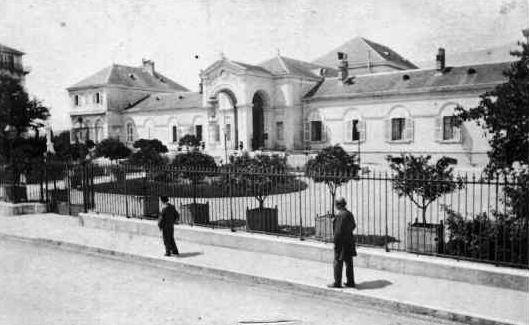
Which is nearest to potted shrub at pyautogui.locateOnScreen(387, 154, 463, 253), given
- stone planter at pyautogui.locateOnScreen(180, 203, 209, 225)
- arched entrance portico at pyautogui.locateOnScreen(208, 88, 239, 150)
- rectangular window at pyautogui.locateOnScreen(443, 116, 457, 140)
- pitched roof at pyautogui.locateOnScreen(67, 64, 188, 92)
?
stone planter at pyautogui.locateOnScreen(180, 203, 209, 225)

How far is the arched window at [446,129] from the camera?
89.7 feet

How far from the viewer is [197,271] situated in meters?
8.59

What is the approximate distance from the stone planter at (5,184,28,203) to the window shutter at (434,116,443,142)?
73.2 feet

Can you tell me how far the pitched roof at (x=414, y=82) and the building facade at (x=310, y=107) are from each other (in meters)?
0.06

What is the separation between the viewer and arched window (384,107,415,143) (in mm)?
29089

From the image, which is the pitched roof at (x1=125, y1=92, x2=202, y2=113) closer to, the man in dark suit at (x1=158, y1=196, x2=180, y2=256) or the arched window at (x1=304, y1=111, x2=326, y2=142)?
the arched window at (x1=304, y1=111, x2=326, y2=142)

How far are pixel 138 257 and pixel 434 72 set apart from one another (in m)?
25.5

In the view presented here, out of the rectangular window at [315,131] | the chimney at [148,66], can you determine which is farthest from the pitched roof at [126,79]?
the rectangular window at [315,131]

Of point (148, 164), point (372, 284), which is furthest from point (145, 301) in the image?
point (148, 164)

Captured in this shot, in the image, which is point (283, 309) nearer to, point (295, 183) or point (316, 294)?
point (316, 294)

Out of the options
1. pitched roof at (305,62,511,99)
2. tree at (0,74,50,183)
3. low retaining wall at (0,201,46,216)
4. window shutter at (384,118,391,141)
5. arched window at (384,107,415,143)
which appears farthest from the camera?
window shutter at (384,118,391,141)

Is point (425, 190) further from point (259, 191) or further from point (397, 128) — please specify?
point (397, 128)

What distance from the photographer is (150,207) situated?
1258cm

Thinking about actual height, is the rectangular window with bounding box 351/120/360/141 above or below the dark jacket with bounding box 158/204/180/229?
above
